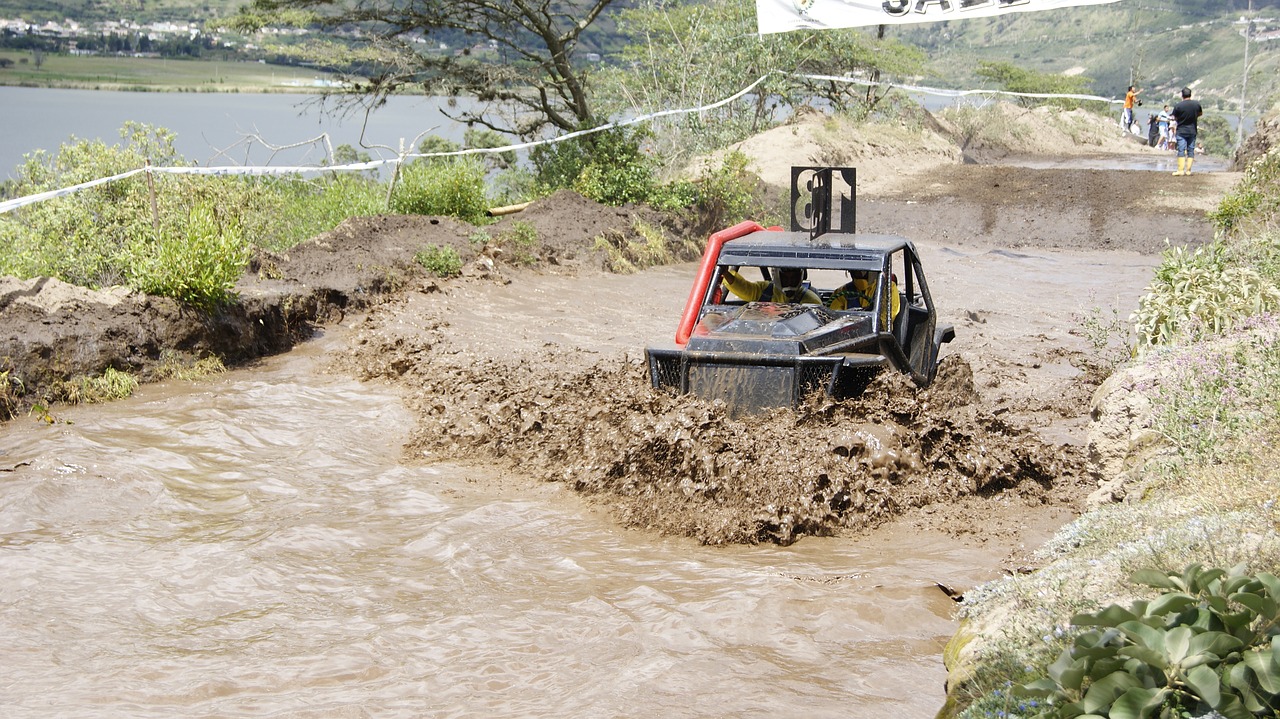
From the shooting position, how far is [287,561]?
6184mm

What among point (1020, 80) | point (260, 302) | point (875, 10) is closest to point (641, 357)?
point (260, 302)

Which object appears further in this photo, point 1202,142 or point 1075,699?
point 1202,142

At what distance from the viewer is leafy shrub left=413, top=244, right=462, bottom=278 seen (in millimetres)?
13834

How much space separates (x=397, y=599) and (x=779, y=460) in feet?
8.11

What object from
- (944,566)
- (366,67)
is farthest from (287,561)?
(366,67)

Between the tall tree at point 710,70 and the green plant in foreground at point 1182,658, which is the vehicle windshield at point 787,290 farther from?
the tall tree at point 710,70

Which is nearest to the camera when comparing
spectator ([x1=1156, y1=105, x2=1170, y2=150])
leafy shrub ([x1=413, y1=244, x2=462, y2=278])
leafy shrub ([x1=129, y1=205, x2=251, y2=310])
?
leafy shrub ([x1=129, y1=205, x2=251, y2=310])

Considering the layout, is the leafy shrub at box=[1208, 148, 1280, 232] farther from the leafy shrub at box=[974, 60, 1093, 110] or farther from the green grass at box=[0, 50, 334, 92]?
the leafy shrub at box=[974, 60, 1093, 110]

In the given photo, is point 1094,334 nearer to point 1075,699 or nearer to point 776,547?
point 776,547

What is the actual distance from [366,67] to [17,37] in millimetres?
24855

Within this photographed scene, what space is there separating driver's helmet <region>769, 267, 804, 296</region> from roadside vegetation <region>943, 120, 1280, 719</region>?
7.40 feet

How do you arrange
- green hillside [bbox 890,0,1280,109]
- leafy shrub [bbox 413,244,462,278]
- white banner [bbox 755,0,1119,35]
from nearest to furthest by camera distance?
leafy shrub [bbox 413,244,462,278]
white banner [bbox 755,0,1119,35]
green hillside [bbox 890,0,1280,109]

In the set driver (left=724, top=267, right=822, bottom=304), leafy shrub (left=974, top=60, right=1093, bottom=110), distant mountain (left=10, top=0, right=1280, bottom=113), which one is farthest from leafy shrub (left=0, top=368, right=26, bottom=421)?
leafy shrub (left=974, top=60, right=1093, bottom=110)

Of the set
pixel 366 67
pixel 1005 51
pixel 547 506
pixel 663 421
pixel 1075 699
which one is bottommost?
pixel 547 506
